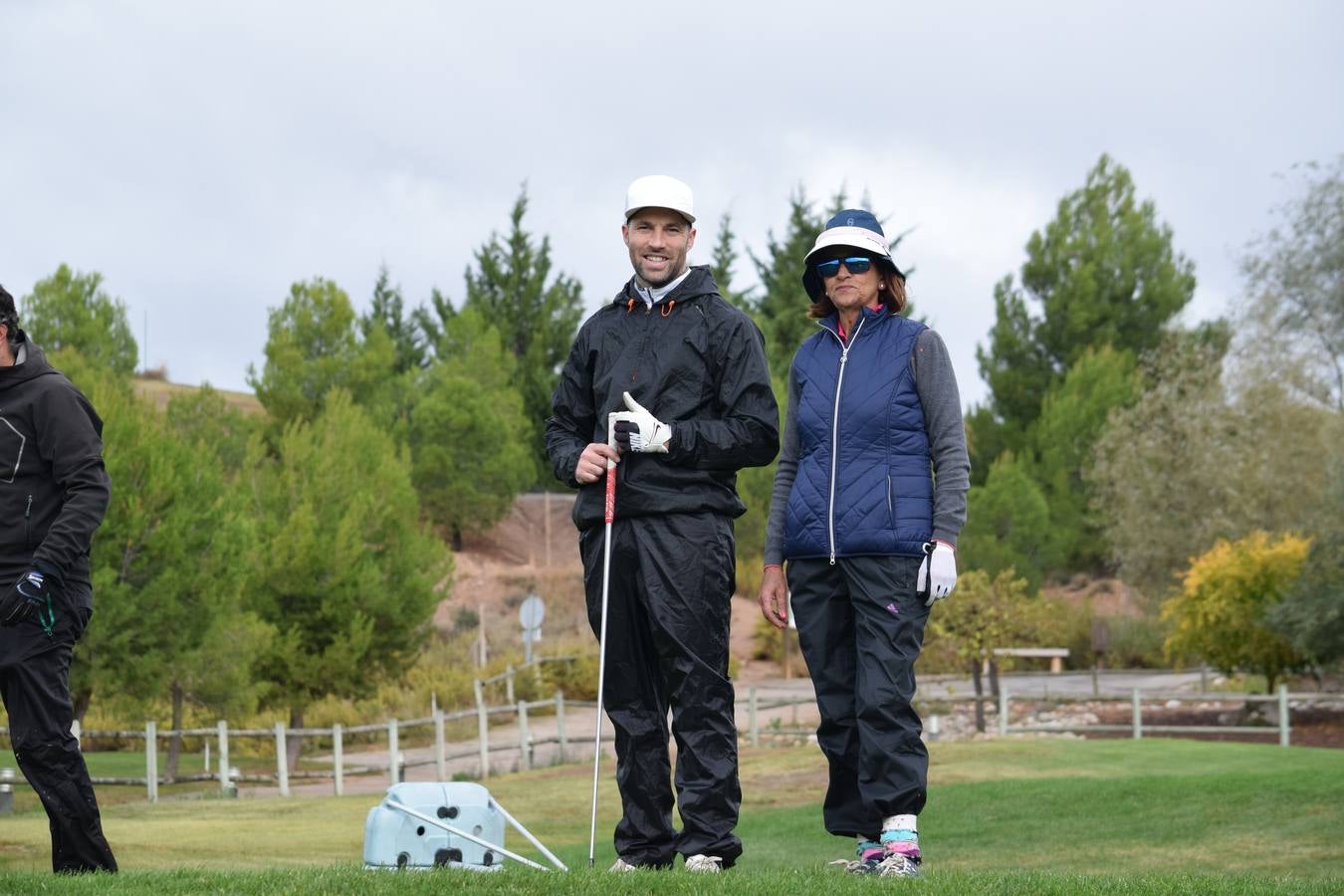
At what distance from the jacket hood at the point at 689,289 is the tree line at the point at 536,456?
8067 millimetres

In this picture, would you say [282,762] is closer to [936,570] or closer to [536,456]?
[936,570]

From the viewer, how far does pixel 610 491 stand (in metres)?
5.60

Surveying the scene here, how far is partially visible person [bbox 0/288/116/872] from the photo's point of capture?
579 cm

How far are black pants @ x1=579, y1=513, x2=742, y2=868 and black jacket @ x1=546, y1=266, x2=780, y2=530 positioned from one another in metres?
0.10

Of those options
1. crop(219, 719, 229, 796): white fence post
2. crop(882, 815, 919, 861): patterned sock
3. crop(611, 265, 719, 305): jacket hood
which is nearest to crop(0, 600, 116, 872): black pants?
crop(611, 265, 719, 305): jacket hood

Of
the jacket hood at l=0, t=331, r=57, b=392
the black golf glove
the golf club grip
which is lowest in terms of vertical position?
the black golf glove

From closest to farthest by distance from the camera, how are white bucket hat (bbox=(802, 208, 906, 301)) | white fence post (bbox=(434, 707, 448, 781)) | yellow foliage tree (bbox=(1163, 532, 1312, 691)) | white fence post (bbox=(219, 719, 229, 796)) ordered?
white bucket hat (bbox=(802, 208, 906, 301)), white fence post (bbox=(219, 719, 229, 796)), white fence post (bbox=(434, 707, 448, 781)), yellow foliage tree (bbox=(1163, 532, 1312, 691))

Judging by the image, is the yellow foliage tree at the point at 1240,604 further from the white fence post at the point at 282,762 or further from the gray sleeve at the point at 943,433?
the gray sleeve at the point at 943,433

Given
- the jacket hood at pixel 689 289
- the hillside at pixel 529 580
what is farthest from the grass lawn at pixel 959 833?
the hillside at pixel 529 580

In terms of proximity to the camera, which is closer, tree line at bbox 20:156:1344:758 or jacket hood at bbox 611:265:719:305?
jacket hood at bbox 611:265:719:305

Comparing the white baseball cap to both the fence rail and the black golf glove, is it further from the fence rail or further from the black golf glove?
the fence rail

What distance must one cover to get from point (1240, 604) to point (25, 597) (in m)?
25.4

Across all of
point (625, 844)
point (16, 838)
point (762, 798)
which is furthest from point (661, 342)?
point (762, 798)

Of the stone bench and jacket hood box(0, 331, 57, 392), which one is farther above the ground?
jacket hood box(0, 331, 57, 392)
